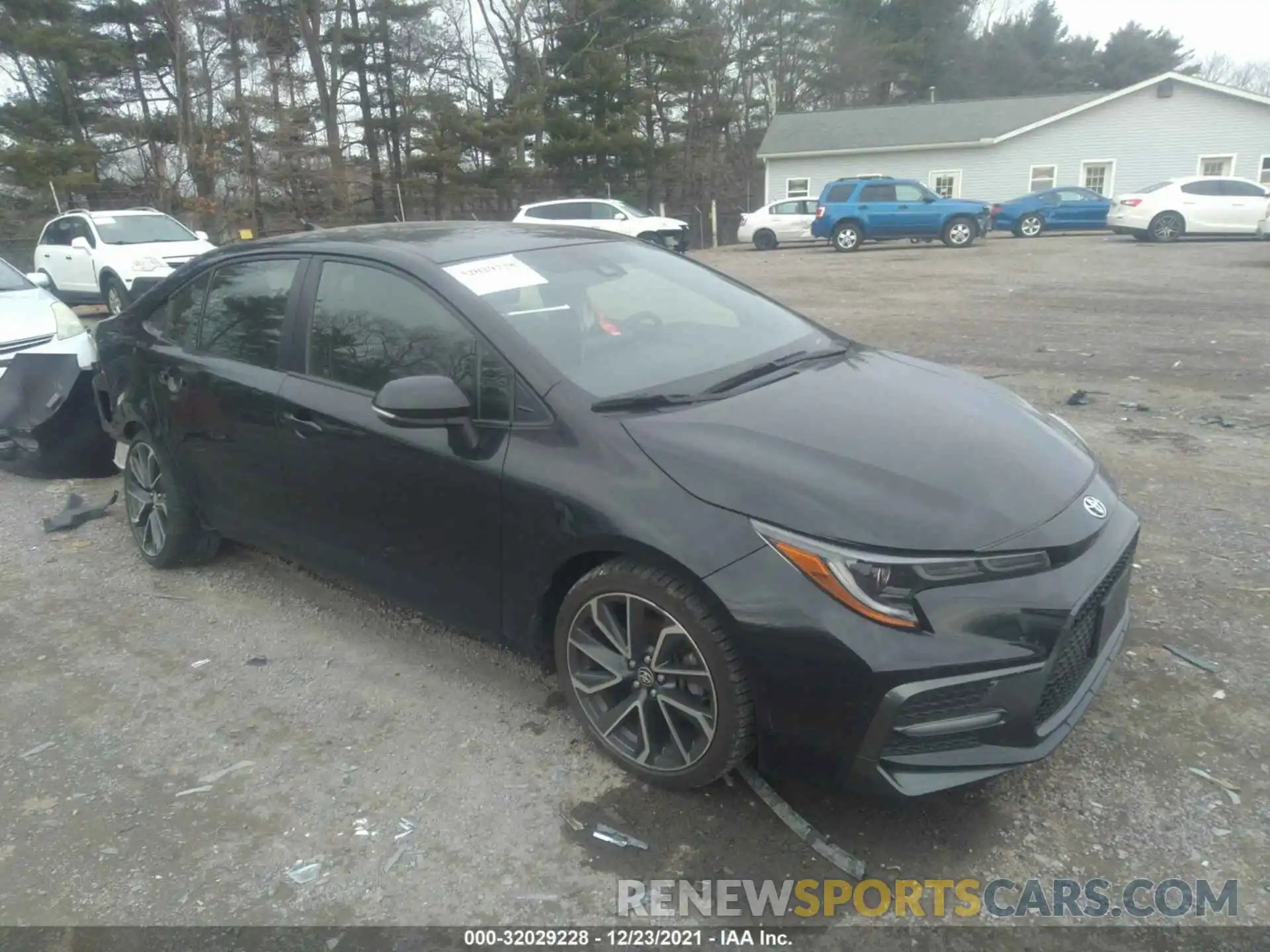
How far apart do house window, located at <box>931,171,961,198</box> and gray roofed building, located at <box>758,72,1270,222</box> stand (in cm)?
4

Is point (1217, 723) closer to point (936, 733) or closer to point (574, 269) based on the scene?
point (936, 733)

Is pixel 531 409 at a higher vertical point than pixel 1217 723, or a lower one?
higher

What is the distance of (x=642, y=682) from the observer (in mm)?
2779

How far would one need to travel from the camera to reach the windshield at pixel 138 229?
47.8 feet

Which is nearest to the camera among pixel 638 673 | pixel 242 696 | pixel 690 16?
pixel 638 673

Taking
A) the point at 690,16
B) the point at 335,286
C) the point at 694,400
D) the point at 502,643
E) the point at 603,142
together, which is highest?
the point at 690,16

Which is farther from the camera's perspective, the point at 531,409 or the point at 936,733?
the point at 531,409

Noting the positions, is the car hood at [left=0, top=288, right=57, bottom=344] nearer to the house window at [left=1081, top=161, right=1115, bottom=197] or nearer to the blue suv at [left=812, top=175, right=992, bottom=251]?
the blue suv at [left=812, top=175, right=992, bottom=251]

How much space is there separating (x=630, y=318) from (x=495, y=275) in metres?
0.53

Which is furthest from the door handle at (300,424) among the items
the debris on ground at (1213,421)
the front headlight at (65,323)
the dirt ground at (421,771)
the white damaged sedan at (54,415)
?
the debris on ground at (1213,421)

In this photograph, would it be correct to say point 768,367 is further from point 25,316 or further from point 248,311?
point 25,316

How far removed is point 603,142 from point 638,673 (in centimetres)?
3535

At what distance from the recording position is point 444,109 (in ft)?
112

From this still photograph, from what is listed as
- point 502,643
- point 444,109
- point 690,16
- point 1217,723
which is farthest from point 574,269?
point 690,16
